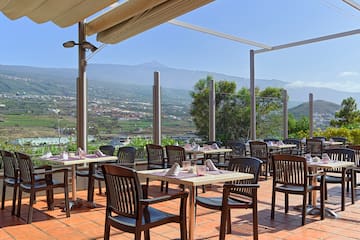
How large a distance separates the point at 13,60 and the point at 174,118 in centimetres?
352

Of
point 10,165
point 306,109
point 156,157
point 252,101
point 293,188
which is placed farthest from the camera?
point 306,109

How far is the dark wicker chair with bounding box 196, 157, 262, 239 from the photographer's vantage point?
3465 mm

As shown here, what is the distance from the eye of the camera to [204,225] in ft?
14.6

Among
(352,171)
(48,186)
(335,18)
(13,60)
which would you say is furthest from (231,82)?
(48,186)

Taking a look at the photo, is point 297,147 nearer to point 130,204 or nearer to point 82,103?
point 82,103

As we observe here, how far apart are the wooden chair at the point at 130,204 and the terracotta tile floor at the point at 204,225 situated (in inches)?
38.9

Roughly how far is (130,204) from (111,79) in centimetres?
505

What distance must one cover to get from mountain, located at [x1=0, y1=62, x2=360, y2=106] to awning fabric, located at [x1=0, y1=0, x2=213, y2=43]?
Answer: 168cm

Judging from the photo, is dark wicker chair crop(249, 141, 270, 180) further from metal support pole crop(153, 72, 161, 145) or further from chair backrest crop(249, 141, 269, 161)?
metal support pole crop(153, 72, 161, 145)

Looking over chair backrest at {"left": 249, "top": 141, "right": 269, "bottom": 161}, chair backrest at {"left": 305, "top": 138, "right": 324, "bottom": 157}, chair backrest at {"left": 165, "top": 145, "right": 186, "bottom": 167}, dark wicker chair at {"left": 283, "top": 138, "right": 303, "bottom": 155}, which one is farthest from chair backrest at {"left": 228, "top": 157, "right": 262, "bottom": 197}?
dark wicker chair at {"left": 283, "top": 138, "right": 303, "bottom": 155}

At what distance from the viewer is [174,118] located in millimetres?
8297

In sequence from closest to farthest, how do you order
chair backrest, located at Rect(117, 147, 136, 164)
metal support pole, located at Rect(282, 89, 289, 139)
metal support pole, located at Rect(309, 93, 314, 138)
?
chair backrest, located at Rect(117, 147, 136, 164) < metal support pole, located at Rect(282, 89, 289, 139) < metal support pole, located at Rect(309, 93, 314, 138)

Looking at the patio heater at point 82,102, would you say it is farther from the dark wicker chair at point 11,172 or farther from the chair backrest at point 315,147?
the chair backrest at point 315,147

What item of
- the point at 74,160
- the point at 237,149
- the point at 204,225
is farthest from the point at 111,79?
the point at 204,225
